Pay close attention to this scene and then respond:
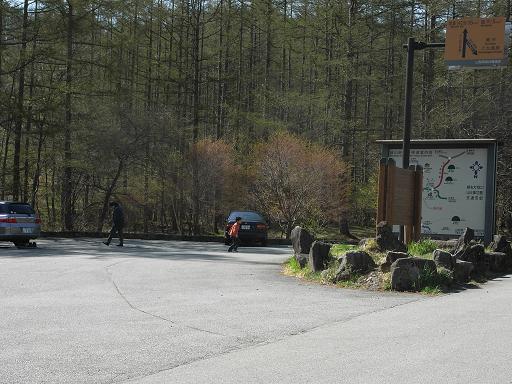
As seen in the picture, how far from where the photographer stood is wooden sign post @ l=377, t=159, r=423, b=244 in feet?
48.9

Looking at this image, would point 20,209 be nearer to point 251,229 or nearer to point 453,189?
point 251,229

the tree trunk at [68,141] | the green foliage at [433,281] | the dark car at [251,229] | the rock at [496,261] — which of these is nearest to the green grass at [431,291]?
the green foliage at [433,281]

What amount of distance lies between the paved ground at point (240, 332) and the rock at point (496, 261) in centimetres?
167

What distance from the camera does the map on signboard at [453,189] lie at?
18.4 metres

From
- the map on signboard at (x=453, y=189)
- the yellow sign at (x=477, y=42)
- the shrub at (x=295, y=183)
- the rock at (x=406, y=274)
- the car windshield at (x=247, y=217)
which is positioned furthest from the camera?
the shrub at (x=295, y=183)

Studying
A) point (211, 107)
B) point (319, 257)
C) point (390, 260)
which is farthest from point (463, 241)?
point (211, 107)

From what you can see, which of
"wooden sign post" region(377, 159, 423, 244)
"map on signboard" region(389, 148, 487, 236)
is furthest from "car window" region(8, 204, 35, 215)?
"wooden sign post" region(377, 159, 423, 244)

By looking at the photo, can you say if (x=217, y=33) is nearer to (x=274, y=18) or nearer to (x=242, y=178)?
(x=274, y=18)

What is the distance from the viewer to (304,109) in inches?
1512

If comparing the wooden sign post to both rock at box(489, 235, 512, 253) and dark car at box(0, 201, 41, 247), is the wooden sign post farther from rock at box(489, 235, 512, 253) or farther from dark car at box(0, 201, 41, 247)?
dark car at box(0, 201, 41, 247)

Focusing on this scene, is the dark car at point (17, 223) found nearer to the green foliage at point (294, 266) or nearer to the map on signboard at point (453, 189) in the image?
the green foliage at point (294, 266)

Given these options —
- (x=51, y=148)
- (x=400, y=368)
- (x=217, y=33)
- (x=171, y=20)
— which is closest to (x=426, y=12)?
(x=217, y=33)

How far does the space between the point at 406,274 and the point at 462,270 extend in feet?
6.19

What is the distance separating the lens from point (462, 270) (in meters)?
12.8
